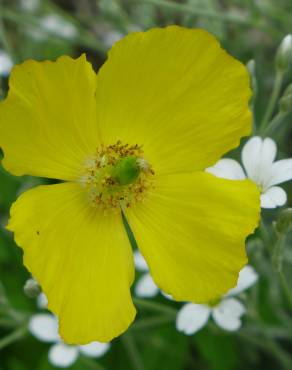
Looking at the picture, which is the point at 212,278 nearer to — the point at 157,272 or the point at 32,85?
the point at 157,272

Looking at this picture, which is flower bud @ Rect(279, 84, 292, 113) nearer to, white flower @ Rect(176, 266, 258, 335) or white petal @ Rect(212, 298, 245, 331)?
white flower @ Rect(176, 266, 258, 335)

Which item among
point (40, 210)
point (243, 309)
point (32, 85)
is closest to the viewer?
point (32, 85)

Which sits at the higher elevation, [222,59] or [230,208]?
[222,59]

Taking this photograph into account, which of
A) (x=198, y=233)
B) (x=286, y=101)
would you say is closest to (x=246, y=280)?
(x=198, y=233)

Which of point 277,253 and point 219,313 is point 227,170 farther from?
point 219,313

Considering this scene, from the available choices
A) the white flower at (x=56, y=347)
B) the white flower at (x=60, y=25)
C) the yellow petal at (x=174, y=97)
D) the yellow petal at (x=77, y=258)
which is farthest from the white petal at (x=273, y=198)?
the white flower at (x=60, y=25)

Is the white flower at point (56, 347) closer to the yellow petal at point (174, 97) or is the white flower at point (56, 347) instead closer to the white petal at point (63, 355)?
the white petal at point (63, 355)

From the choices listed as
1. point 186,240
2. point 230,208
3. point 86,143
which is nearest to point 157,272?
point 186,240
